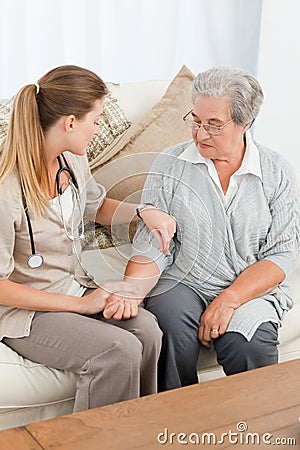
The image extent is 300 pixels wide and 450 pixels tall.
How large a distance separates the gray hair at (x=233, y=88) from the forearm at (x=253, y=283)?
0.42 meters

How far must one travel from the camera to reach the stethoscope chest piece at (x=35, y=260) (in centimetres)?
207

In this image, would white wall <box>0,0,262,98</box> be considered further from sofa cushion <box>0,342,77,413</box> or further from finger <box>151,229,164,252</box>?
sofa cushion <box>0,342,77,413</box>

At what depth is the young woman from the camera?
6.56 ft

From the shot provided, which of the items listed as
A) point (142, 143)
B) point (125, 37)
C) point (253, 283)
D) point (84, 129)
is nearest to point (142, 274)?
point (253, 283)

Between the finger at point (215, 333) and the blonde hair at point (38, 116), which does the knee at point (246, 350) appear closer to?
the finger at point (215, 333)

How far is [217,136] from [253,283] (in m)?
0.43

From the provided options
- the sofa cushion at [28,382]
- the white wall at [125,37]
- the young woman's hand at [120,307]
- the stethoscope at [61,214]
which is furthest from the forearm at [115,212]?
the white wall at [125,37]

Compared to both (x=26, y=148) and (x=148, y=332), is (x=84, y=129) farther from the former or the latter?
(x=148, y=332)

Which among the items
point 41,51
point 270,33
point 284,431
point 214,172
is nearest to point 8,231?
point 214,172

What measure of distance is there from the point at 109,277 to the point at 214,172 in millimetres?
446

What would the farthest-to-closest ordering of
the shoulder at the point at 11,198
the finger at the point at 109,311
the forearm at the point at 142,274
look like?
the forearm at the point at 142,274 < the finger at the point at 109,311 < the shoulder at the point at 11,198

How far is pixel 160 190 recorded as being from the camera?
91.0 inches

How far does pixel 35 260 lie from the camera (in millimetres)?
2082

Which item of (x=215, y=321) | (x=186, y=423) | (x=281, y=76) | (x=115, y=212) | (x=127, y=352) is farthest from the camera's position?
(x=281, y=76)
